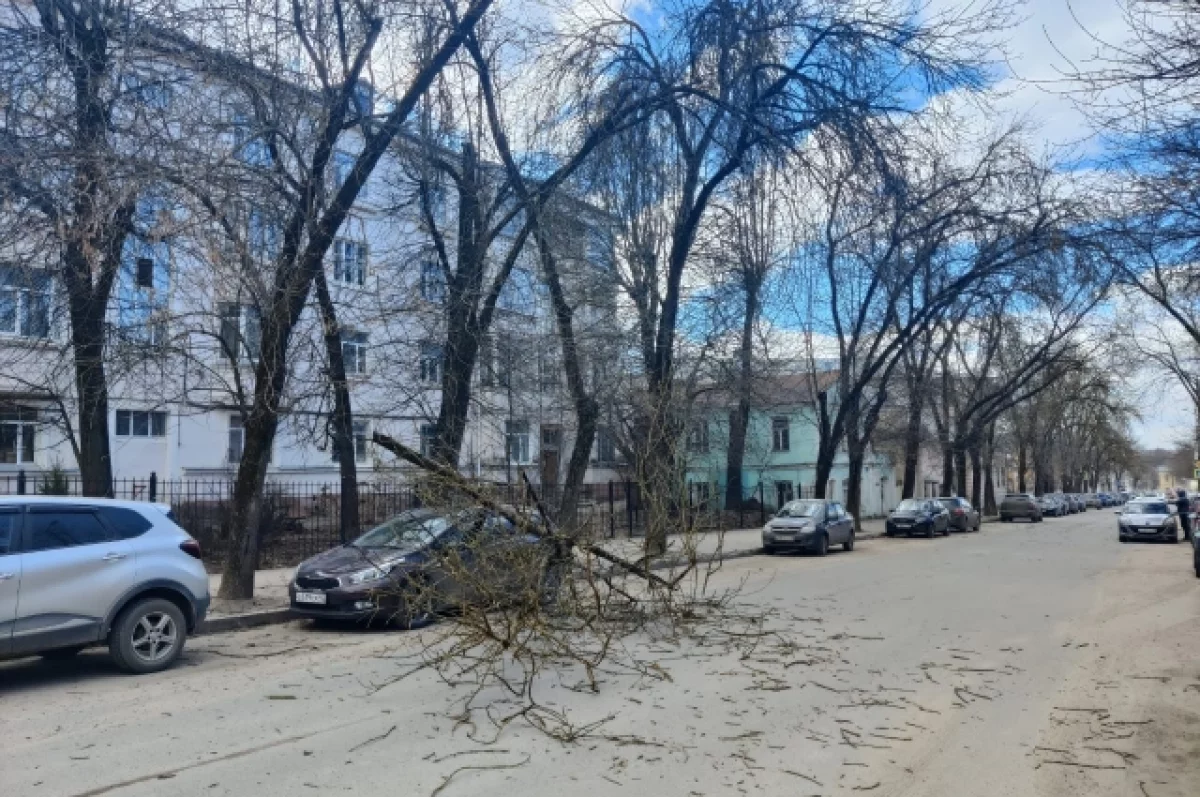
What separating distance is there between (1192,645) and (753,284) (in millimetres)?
15466

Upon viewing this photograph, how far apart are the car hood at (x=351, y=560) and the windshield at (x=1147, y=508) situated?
89.3ft

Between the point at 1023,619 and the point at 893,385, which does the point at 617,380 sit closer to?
the point at 1023,619

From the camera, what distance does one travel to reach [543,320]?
1931 cm

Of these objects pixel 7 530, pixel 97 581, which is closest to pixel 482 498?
pixel 97 581

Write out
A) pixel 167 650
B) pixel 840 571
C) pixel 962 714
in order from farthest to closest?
pixel 840 571, pixel 167 650, pixel 962 714

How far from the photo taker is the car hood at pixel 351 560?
426 inches

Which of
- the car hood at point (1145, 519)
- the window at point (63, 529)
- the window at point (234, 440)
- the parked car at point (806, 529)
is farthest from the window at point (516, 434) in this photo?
the car hood at point (1145, 519)

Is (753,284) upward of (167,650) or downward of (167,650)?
upward

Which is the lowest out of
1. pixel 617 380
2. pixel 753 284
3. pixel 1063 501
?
pixel 1063 501

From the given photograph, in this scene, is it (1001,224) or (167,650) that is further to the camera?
(1001,224)

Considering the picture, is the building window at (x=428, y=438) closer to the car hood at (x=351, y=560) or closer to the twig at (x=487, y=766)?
the car hood at (x=351, y=560)

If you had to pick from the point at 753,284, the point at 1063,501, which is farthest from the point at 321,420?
the point at 1063,501

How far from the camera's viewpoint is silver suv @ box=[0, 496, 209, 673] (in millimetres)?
7332

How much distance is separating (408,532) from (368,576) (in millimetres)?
Answer: 687
